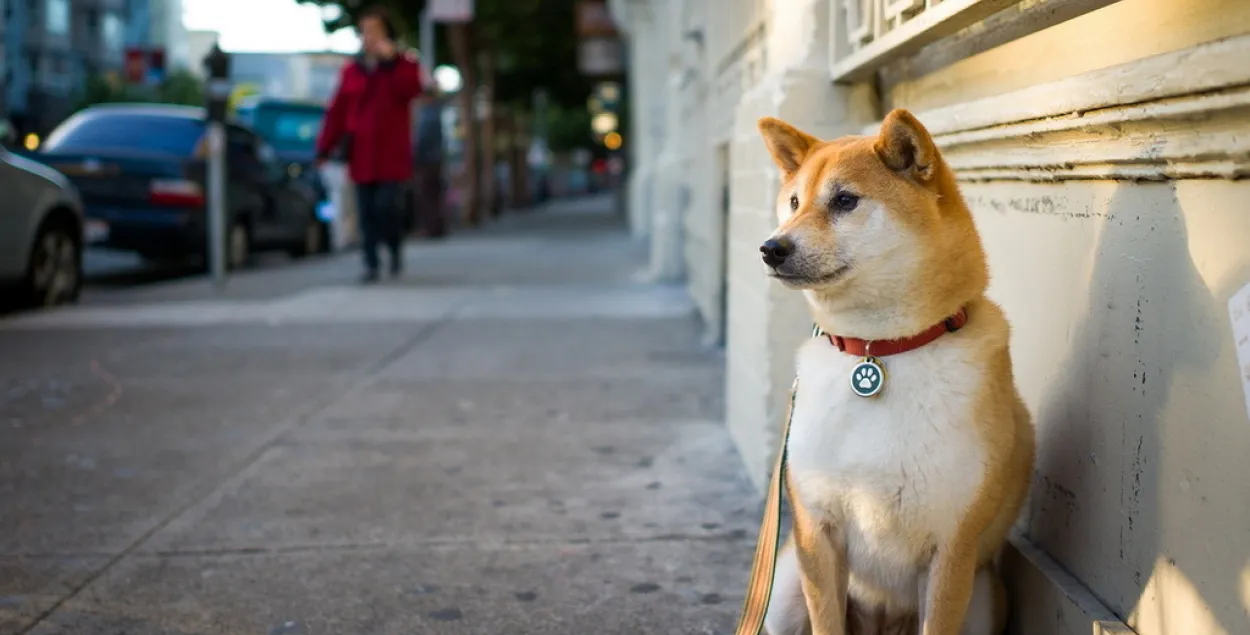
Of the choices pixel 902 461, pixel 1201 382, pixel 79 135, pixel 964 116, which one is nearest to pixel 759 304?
pixel 964 116

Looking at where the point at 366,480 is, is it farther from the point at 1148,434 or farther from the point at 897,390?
the point at 1148,434

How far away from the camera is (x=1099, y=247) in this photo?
252 centimetres

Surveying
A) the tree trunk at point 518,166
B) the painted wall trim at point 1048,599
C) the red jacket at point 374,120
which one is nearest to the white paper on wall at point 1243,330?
the painted wall trim at point 1048,599

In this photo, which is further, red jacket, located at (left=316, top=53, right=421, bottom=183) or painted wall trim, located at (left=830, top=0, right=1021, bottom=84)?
red jacket, located at (left=316, top=53, right=421, bottom=183)

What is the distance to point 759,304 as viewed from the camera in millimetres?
4328

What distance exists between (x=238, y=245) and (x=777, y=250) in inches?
521

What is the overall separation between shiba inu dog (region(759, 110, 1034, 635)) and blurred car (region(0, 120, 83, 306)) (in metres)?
7.97

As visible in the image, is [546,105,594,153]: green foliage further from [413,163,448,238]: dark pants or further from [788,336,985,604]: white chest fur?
[788,336,985,604]: white chest fur

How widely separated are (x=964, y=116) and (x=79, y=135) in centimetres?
1192

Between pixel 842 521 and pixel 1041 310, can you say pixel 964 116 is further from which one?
pixel 842 521

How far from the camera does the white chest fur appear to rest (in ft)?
7.73

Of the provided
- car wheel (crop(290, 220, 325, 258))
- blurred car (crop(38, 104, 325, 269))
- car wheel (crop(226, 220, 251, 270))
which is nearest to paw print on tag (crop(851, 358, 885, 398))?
blurred car (crop(38, 104, 325, 269))

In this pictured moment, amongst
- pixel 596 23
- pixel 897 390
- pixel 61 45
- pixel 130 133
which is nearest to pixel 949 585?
pixel 897 390

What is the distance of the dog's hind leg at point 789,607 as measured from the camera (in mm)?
2775
